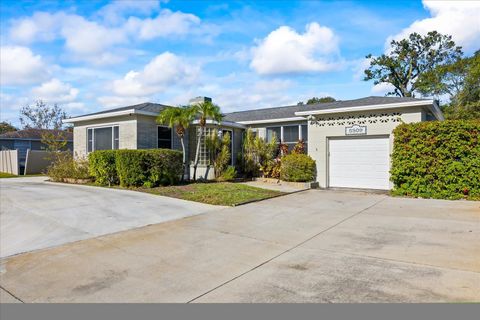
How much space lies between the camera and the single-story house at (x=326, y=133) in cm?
1283

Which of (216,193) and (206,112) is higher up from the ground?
(206,112)

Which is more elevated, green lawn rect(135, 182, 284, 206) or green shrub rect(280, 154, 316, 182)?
green shrub rect(280, 154, 316, 182)

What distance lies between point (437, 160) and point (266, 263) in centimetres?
886

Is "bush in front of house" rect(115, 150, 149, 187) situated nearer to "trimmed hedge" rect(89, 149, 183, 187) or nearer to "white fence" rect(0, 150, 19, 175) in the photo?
"trimmed hedge" rect(89, 149, 183, 187)

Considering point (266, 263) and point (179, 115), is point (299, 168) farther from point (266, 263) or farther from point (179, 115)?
point (266, 263)

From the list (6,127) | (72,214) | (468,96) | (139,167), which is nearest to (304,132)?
(139,167)

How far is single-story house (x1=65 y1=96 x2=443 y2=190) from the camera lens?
505 inches

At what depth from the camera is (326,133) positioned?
14164 mm

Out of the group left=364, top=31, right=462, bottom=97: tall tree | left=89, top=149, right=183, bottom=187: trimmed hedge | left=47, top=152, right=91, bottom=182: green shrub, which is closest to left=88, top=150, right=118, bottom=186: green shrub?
left=89, top=149, right=183, bottom=187: trimmed hedge

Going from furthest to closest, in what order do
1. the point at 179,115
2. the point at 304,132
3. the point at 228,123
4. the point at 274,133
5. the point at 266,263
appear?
the point at 274,133 < the point at 228,123 < the point at 304,132 < the point at 179,115 < the point at 266,263

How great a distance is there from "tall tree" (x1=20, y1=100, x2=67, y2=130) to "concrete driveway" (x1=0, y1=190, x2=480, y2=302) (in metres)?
Answer: 52.7

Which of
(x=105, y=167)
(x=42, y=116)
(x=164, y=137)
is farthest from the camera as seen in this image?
(x=42, y=116)

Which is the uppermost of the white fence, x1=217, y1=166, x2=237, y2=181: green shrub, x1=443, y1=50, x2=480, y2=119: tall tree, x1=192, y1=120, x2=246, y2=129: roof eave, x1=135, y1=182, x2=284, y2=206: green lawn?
x1=443, y1=50, x2=480, y2=119: tall tree

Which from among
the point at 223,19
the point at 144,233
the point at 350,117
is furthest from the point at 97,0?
the point at 350,117
